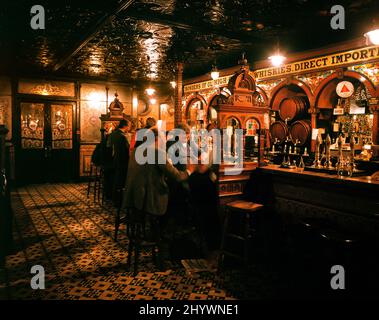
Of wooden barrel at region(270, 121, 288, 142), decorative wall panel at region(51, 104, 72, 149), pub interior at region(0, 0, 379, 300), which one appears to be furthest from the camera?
decorative wall panel at region(51, 104, 72, 149)

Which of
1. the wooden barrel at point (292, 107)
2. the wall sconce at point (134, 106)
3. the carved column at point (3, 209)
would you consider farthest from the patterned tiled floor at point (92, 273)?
the wall sconce at point (134, 106)

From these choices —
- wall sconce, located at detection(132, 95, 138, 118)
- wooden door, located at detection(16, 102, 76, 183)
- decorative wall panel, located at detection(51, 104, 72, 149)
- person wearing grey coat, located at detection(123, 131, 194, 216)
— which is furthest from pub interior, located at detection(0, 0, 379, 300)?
wall sconce, located at detection(132, 95, 138, 118)

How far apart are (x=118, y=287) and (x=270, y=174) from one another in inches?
103

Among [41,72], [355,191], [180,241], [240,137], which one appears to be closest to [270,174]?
[240,137]

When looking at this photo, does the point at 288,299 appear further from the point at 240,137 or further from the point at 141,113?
the point at 141,113

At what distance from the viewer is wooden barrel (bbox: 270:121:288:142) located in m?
8.51

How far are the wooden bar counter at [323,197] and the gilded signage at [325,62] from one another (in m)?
3.81

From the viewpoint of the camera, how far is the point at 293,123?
8.33 meters

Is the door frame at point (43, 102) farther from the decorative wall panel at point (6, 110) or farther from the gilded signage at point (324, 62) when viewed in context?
the gilded signage at point (324, 62)

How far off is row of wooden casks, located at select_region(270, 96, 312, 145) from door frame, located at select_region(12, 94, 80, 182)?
736cm

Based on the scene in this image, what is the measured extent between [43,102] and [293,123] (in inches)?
341

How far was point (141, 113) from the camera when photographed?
45.3 ft

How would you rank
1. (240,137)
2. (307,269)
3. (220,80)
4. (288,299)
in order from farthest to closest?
(220,80) → (240,137) → (307,269) → (288,299)

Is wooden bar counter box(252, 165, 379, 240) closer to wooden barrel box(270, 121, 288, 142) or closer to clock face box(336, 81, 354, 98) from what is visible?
clock face box(336, 81, 354, 98)
